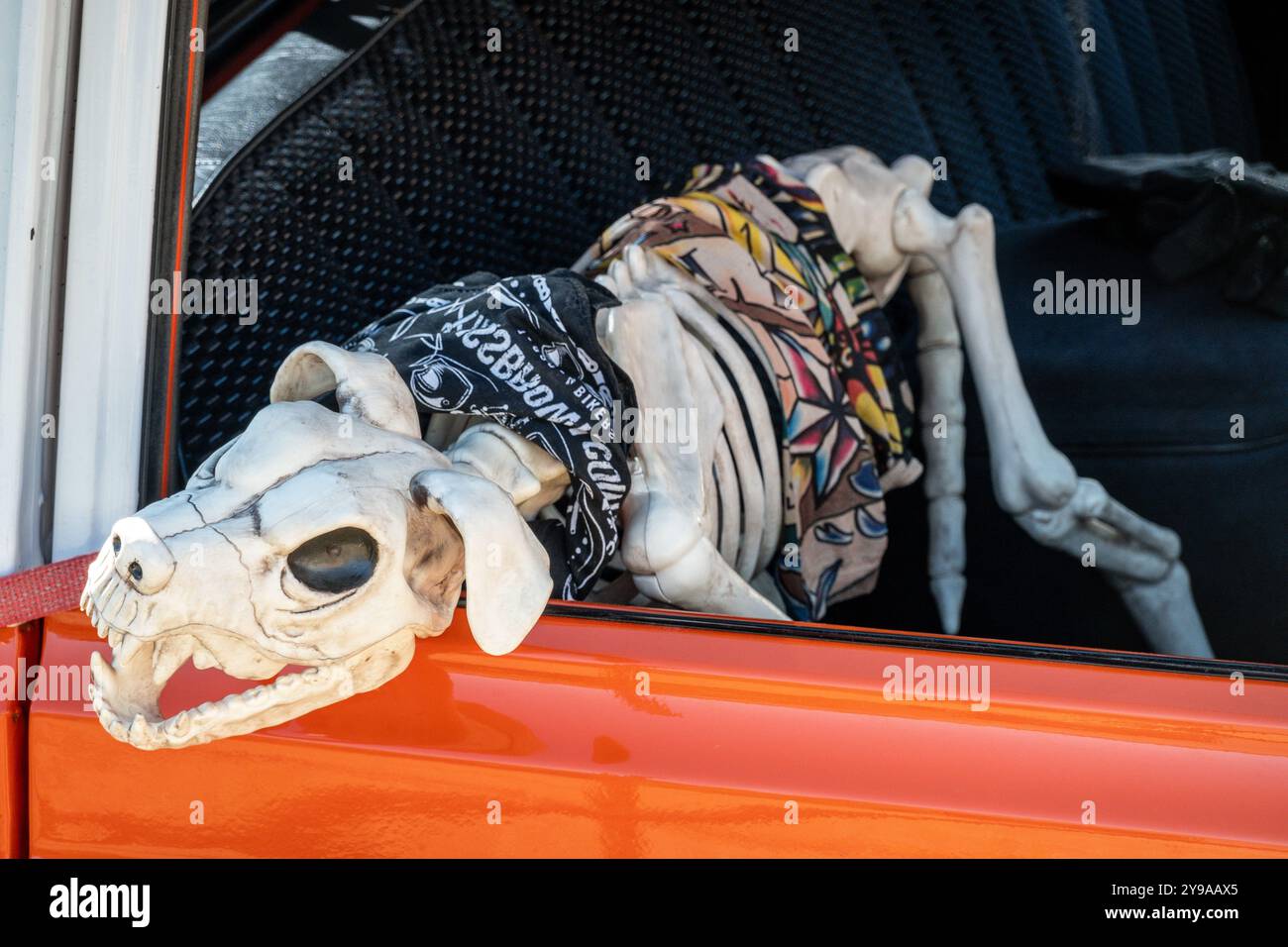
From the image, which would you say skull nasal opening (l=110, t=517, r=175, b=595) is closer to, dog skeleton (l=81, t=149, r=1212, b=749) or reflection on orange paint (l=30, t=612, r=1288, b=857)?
dog skeleton (l=81, t=149, r=1212, b=749)

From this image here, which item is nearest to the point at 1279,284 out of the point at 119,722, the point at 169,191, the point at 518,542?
the point at 518,542

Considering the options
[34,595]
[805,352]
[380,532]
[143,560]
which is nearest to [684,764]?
[380,532]

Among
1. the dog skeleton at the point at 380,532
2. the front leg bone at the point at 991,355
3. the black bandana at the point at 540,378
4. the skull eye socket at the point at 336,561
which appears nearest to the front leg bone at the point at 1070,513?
the front leg bone at the point at 991,355

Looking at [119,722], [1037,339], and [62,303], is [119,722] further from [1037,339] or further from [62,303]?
[1037,339]

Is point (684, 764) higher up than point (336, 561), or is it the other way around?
point (336, 561)

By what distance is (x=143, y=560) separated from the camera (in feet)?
2.85

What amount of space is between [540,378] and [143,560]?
41 cm

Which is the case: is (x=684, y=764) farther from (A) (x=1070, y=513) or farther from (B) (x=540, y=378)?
(A) (x=1070, y=513)

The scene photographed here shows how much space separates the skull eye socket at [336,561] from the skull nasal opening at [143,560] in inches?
3.5

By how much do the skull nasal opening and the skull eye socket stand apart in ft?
0.29

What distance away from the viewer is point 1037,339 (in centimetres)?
208

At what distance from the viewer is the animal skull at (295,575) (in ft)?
2.96

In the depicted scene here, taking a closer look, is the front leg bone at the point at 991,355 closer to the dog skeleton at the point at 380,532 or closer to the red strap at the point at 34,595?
the dog skeleton at the point at 380,532

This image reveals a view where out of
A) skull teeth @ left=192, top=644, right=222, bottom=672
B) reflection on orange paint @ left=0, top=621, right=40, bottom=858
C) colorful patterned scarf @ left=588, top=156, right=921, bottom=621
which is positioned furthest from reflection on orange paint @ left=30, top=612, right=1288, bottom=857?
colorful patterned scarf @ left=588, top=156, right=921, bottom=621
